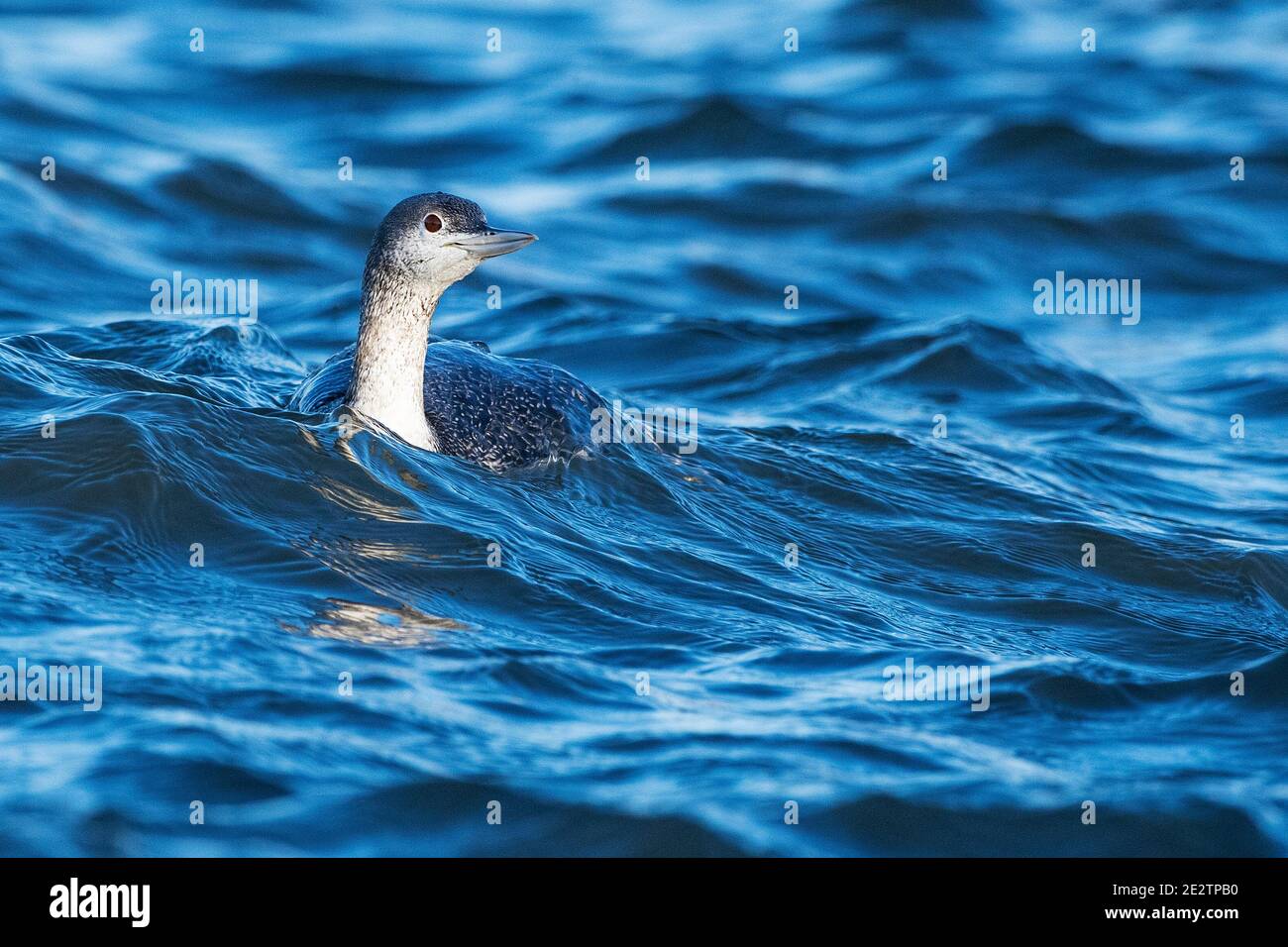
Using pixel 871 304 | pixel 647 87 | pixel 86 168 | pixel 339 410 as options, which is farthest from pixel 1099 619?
pixel 647 87

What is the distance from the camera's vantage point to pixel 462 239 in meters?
7.49

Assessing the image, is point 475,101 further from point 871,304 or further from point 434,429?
point 434,429

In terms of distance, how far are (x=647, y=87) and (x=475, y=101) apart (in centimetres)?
165
